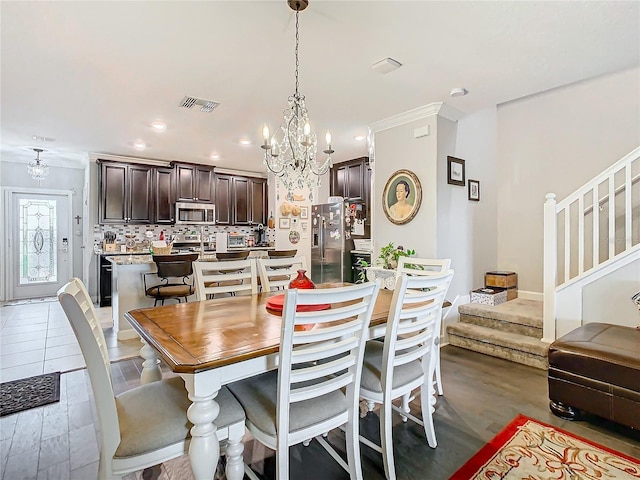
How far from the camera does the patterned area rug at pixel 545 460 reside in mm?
1729

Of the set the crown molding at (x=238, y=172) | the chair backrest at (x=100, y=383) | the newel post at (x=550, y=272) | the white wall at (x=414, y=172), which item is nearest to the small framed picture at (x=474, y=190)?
the white wall at (x=414, y=172)

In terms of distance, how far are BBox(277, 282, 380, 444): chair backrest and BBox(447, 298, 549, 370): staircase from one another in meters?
2.44

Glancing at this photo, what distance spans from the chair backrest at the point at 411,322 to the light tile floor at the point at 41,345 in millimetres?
2963

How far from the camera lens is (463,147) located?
413cm

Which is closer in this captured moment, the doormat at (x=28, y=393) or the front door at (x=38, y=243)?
the doormat at (x=28, y=393)

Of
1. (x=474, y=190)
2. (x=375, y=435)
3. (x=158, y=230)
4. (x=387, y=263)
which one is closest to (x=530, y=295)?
(x=474, y=190)

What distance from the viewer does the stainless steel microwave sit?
634 centimetres

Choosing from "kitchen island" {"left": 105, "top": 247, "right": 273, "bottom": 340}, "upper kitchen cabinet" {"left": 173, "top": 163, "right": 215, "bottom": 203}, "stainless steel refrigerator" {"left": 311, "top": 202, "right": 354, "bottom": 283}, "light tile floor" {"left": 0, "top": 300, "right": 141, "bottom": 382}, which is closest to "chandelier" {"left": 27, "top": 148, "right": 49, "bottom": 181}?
"upper kitchen cabinet" {"left": 173, "top": 163, "right": 215, "bottom": 203}

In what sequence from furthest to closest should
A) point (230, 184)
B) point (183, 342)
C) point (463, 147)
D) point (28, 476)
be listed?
point (230, 184) → point (463, 147) → point (28, 476) → point (183, 342)

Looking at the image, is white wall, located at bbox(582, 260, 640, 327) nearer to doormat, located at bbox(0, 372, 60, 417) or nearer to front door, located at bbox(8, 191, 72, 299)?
doormat, located at bbox(0, 372, 60, 417)

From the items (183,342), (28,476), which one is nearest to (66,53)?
(183,342)

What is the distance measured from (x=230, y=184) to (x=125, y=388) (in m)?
4.86

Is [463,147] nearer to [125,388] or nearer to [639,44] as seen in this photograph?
[639,44]

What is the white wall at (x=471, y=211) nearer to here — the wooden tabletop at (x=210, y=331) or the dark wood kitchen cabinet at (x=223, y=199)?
the wooden tabletop at (x=210, y=331)
